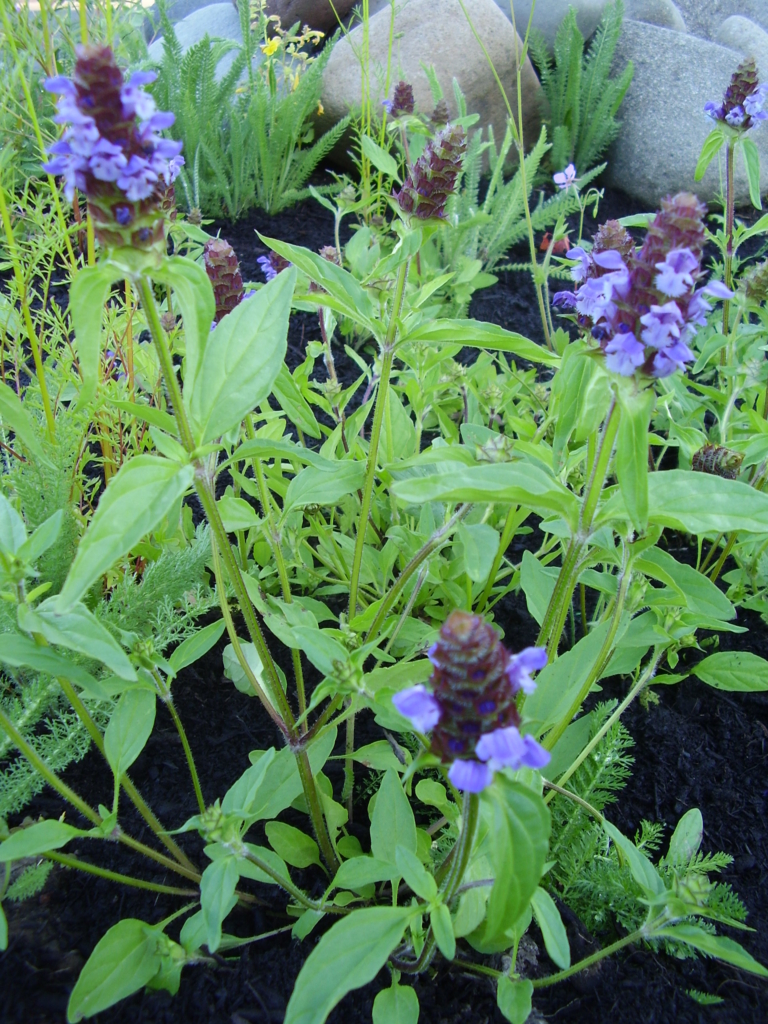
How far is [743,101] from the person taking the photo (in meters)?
2.11

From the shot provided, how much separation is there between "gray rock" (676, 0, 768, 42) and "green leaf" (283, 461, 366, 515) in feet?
22.4

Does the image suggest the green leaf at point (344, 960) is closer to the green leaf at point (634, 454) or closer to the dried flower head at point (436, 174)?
the green leaf at point (634, 454)

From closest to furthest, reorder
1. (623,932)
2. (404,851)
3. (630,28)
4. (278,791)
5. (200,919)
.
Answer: (404,851) → (200,919) → (278,791) → (623,932) → (630,28)

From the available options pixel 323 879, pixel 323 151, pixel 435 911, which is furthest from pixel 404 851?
pixel 323 151

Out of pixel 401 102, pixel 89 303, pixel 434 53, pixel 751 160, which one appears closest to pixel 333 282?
pixel 89 303

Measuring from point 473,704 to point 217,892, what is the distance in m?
0.51

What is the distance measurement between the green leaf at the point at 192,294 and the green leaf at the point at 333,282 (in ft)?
1.15

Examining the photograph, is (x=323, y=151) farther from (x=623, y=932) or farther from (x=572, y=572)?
(x=623, y=932)

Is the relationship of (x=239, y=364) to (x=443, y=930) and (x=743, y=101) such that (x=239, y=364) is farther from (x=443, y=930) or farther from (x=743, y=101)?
(x=743, y=101)

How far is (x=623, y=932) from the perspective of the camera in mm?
1429

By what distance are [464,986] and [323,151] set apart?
3666 millimetres

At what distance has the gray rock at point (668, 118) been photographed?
450 centimetres

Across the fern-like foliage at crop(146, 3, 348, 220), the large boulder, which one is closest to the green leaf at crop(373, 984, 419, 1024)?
the fern-like foliage at crop(146, 3, 348, 220)

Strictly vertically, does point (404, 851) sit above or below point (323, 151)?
below
